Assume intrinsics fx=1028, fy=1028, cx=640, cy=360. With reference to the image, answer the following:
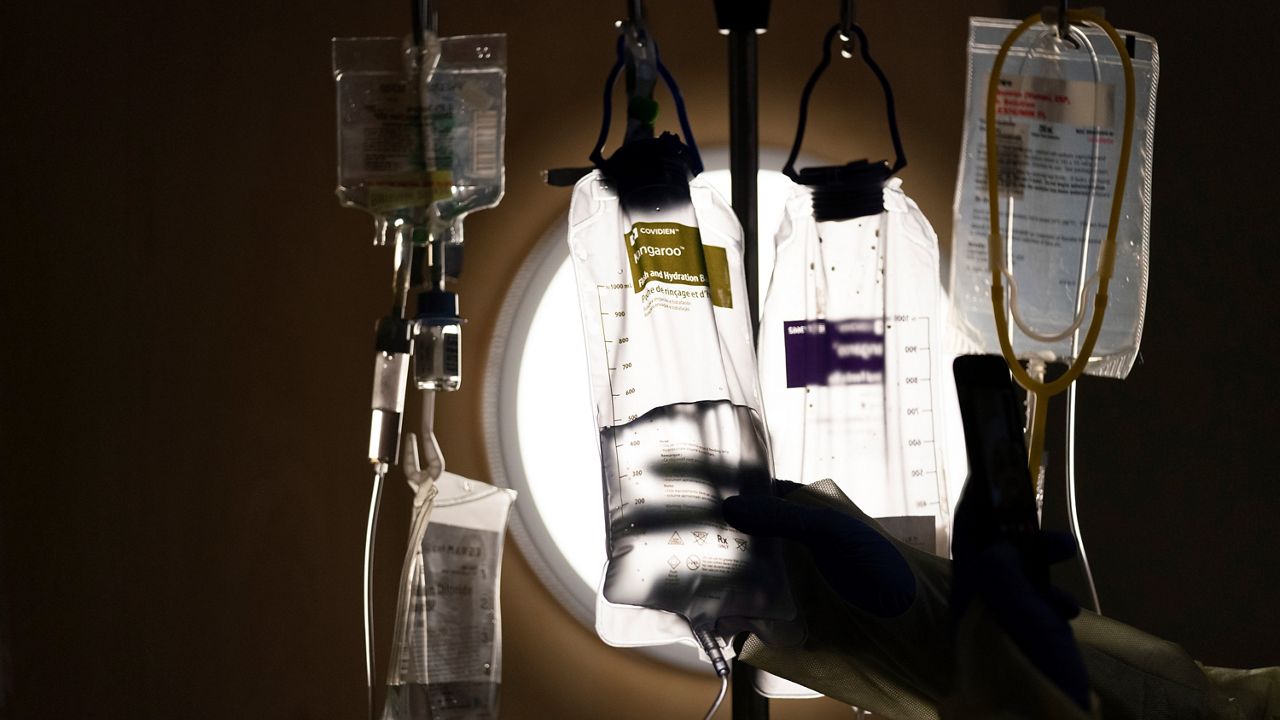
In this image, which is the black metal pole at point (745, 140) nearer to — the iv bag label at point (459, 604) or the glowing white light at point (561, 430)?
the glowing white light at point (561, 430)

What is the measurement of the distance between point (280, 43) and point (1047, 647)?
41.9 inches

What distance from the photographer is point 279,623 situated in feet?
4.10

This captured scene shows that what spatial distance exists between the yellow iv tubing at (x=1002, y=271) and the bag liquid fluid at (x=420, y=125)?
0.50m

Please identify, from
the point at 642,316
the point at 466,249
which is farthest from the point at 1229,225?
the point at 466,249

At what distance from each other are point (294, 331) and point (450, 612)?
42 centimetres

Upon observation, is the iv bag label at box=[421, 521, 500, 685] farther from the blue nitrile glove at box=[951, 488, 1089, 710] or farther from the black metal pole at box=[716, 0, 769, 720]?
the blue nitrile glove at box=[951, 488, 1089, 710]

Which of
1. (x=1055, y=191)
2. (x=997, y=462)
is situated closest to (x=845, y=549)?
(x=997, y=462)

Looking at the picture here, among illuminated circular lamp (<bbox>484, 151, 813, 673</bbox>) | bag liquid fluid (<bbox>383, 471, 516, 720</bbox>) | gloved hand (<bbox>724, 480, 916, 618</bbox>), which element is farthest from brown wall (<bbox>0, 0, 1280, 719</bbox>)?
gloved hand (<bbox>724, 480, 916, 618</bbox>)

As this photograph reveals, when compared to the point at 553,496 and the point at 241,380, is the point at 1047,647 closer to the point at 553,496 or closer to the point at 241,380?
the point at 553,496

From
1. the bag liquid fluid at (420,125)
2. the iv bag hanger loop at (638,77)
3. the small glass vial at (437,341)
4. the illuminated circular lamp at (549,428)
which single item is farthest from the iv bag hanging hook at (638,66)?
the illuminated circular lamp at (549,428)

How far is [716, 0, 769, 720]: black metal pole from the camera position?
1.00 metres

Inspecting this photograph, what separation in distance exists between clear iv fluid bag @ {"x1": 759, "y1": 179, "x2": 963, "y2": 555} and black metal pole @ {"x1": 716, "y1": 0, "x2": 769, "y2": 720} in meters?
0.07

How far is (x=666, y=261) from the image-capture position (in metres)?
0.89

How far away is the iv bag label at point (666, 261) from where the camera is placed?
0.89 metres
